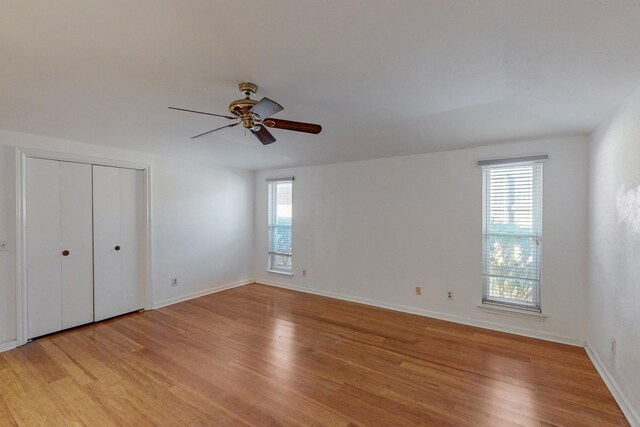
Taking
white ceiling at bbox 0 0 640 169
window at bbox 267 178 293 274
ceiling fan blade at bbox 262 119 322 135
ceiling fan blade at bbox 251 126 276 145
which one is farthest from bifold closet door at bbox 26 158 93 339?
ceiling fan blade at bbox 262 119 322 135

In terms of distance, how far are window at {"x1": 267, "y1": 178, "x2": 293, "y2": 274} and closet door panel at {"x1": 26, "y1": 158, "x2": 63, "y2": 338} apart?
3.09 metres

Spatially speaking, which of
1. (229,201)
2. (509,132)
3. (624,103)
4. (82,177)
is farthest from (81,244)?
(624,103)

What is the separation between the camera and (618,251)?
83.2 inches

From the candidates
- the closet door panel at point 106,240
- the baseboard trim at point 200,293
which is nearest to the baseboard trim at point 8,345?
the closet door panel at point 106,240

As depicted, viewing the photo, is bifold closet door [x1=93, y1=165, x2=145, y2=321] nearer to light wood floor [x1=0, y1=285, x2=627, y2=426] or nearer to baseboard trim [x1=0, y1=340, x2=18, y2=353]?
light wood floor [x1=0, y1=285, x2=627, y2=426]

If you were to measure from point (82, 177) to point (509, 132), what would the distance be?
500 centimetres

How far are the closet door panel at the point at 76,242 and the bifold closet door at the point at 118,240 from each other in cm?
7

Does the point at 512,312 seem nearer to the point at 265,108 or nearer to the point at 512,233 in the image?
the point at 512,233

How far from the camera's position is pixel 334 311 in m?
4.02

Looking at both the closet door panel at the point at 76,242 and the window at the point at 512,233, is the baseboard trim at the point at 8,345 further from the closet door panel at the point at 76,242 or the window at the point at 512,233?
the window at the point at 512,233

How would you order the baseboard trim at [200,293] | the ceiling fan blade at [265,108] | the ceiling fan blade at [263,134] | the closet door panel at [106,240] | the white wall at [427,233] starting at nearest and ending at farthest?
the ceiling fan blade at [265,108], the ceiling fan blade at [263,134], the white wall at [427,233], the closet door panel at [106,240], the baseboard trim at [200,293]

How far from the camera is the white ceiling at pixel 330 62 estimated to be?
1.26 meters

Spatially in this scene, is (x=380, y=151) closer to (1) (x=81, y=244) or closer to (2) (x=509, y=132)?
(2) (x=509, y=132)

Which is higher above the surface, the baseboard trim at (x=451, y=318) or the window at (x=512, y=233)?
the window at (x=512, y=233)
